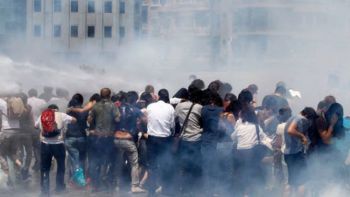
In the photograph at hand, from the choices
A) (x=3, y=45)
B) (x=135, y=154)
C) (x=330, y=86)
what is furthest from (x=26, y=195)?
(x=3, y=45)

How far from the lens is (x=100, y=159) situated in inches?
534

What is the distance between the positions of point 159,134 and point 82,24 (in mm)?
32428

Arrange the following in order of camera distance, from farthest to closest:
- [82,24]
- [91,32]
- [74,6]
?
[91,32] → [82,24] → [74,6]

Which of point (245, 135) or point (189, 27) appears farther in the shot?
point (189, 27)

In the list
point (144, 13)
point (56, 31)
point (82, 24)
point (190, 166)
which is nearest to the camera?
point (190, 166)

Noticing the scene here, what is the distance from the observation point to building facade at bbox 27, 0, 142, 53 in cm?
3738

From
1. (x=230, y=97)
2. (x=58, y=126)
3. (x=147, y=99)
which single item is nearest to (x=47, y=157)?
(x=58, y=126)

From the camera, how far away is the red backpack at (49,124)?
12.7m

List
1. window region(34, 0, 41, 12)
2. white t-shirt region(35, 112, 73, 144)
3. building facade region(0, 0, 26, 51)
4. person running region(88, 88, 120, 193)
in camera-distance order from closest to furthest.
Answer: white t-shirt region(35, 112, 73, 144) → person running region(88, 88, 120, 193) → building facade region(0, 0, 26, 51) → window region(34, 0, 41, 12)

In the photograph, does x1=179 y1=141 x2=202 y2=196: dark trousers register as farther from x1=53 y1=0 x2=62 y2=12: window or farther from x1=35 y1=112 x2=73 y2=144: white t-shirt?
x1=53 y1=0 x2=62 y2=12: window

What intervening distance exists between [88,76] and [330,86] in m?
7.36

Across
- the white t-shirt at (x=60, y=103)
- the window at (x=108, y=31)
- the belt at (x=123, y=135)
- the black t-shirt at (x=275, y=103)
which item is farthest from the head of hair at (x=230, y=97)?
the window at (x=108, y=31)

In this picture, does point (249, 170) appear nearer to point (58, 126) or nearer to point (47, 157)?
point (58, 126)

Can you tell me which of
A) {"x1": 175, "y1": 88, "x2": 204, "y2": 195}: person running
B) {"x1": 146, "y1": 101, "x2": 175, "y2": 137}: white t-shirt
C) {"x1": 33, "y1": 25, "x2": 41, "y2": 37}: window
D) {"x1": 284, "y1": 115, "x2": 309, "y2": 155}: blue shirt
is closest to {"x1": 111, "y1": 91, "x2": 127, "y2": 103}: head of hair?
{"x1": 146, "y1": 101, "x2": 175, "y2": 137}: white t-shirt
